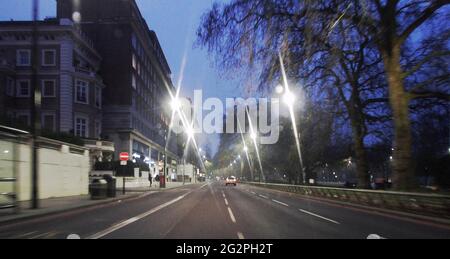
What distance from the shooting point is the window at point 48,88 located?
63.7 meters

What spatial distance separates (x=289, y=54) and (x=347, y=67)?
15.4 meters

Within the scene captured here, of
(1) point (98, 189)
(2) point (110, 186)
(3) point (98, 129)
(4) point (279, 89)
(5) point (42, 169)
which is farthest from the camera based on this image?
(3) point (98, 129)

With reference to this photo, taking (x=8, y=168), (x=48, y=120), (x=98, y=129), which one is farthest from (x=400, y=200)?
(x=98, y=129)

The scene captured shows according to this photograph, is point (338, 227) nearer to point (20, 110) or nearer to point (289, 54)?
point (289, 54)

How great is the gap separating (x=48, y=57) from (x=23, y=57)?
3219 millimetres

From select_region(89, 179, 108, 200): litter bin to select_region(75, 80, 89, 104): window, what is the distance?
36.8 meters

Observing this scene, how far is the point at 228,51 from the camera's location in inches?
856

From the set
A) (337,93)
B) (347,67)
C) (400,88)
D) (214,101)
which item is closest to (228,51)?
(400,88)

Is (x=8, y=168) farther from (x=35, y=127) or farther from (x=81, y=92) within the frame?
(x=81, y=92)

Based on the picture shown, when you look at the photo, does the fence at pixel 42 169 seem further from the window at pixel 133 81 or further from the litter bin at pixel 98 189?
the window at pixel 133 81

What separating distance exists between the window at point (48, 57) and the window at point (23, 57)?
1.87 meters

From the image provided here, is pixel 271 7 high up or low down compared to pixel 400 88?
up

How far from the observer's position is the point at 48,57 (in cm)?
6406

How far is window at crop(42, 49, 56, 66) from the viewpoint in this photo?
63719mm
